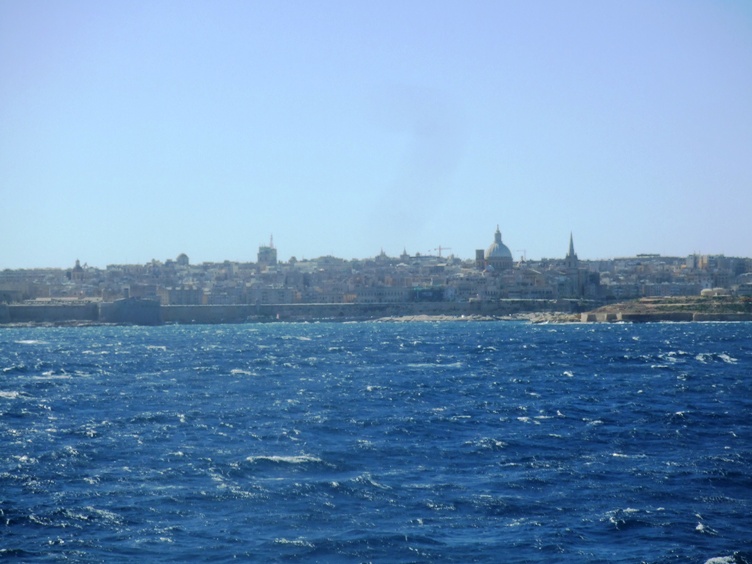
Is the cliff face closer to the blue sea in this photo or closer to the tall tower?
the tall tower

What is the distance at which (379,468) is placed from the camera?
25891 mm

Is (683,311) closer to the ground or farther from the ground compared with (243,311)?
closer to the ground

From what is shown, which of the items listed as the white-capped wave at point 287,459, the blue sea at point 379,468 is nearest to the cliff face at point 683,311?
the blue sea at point 379,468

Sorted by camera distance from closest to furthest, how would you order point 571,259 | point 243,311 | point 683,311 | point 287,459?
1. point 287,459
2. point 683,311
3. point 243,311
4. point 571,259

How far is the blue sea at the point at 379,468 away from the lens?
19.8 metres

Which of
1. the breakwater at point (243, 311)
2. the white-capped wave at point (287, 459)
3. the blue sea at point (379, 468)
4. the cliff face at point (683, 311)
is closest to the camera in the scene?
the blue sea at point (379, 468)

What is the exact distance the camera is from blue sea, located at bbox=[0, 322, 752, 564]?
1983 centimetres

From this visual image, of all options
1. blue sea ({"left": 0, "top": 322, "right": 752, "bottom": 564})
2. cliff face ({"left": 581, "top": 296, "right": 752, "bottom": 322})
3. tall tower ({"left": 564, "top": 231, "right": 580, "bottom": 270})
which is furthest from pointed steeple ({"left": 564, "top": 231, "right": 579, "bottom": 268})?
blue sea ({"left": 0, "top": 322, "right": 752, "bottom": 564})

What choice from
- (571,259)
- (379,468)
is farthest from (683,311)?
(379,468)

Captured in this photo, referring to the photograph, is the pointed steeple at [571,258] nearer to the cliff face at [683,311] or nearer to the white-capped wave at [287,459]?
the cliff face at [683,311]

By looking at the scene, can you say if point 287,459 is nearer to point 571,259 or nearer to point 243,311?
point 243,311

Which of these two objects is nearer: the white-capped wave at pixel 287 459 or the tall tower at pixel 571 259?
the white-capped wave at pixel 287 459

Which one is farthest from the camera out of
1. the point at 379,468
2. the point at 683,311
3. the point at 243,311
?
the point at 243,311

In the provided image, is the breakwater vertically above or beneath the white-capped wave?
above
